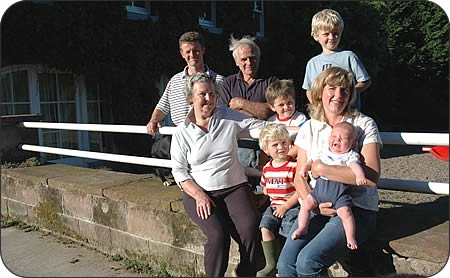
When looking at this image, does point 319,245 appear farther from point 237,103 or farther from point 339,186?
point 237,103

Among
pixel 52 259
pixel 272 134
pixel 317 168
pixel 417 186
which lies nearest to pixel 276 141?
pixel 272 134

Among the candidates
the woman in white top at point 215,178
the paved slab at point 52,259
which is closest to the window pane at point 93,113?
the paved slab at point 52,259

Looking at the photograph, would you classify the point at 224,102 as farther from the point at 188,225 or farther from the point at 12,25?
the point at 12,25

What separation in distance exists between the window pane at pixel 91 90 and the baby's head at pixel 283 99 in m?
7.29

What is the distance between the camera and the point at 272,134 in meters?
2.90

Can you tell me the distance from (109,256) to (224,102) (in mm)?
1591

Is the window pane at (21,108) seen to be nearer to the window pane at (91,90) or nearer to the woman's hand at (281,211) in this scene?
the window pane at (91,90)

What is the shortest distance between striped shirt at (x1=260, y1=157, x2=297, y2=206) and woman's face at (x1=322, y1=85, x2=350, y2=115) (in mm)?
418

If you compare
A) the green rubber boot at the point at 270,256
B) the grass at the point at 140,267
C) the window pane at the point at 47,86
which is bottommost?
the grass at the point at 140,267

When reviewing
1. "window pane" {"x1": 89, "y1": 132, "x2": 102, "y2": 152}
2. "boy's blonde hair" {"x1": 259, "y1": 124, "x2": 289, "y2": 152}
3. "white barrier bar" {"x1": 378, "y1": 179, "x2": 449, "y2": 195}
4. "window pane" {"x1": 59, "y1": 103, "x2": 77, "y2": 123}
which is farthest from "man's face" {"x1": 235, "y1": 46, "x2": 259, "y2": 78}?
"window pane" {"x1": 89, "y1": 132, "x2": 102, "y2": 152}

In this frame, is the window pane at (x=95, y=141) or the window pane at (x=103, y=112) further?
the window pane at (x=103, y=112)

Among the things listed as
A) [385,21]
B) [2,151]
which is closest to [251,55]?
[2,151]

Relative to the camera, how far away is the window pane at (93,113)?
391 inches

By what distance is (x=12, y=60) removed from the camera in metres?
8.49
